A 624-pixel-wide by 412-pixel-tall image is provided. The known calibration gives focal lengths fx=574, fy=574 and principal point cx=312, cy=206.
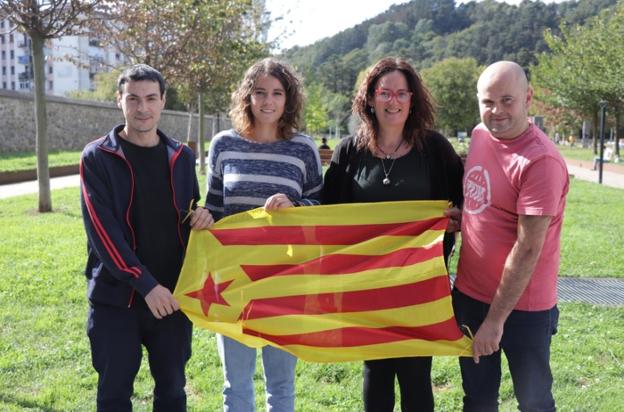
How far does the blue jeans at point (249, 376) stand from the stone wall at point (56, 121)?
971 inches

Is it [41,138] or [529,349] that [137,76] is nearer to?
[529,349]

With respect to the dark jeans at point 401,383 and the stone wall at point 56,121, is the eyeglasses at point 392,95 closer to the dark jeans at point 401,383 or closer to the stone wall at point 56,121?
the dark jeans at point 401,383

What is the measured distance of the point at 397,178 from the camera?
3.07 metres

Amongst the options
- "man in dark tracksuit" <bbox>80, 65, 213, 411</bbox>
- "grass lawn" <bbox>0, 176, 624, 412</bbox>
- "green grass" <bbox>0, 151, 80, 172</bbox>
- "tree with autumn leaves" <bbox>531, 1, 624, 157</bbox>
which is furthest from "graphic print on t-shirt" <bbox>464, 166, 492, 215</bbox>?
"tree with autumn leaves" <bbox>531, 1, 624, 157</bbox>

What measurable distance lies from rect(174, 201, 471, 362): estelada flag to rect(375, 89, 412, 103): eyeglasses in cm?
55

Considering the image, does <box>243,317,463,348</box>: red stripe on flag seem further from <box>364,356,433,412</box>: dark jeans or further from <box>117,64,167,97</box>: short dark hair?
<box>117,64,167,97</box>: short dark hair

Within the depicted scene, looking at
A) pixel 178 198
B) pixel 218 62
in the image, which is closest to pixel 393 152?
pixel 178 198

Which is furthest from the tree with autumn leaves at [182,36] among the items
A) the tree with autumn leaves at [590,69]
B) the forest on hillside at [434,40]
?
the forest on hillside at [434,40]

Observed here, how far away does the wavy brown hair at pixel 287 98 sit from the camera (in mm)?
3098

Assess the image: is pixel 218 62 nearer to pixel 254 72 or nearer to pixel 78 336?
pixel 78 336

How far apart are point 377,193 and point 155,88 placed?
1.28 m

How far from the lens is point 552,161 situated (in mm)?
2496

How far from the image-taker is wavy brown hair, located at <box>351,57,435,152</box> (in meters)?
3.07

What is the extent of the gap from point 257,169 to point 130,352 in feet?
3.68
